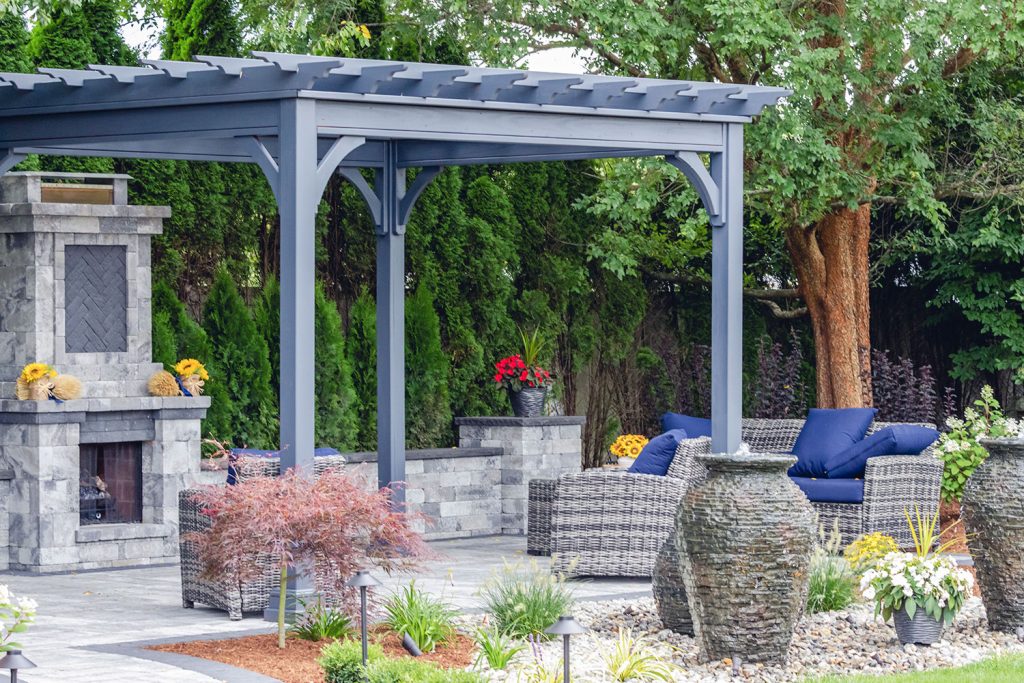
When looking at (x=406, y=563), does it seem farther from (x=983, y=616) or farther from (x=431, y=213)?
(x=431, y=213)

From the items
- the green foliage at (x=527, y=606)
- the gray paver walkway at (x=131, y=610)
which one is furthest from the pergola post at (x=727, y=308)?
the green foliage at (x=527, y=606)

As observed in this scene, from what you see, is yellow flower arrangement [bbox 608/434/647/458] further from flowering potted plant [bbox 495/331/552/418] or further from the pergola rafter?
the pergola rafter

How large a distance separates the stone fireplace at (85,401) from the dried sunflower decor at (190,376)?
126 mm

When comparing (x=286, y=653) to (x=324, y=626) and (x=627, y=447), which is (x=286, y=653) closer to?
(x=324, y=626)

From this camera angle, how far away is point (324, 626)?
7.74m

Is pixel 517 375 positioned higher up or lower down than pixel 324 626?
higher up

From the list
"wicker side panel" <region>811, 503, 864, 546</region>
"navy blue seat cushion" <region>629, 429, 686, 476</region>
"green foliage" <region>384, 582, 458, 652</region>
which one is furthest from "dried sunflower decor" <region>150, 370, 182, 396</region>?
"wicker side panel" <region>811, 503, 864, 546</region>

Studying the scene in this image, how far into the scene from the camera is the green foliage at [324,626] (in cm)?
773

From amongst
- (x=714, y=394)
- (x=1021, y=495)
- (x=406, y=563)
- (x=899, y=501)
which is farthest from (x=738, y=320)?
(x=406, y=563)

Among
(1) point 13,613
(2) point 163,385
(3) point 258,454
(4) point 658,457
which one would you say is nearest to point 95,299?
(2) point 163,385

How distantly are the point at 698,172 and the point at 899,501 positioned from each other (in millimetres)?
2681

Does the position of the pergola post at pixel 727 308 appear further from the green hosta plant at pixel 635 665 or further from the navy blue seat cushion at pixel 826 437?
the green hosta plant at pixel 635 665

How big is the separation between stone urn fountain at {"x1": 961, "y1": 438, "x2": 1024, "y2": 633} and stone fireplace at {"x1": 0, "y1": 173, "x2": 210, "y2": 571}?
17.1 feet

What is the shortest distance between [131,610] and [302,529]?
2.07 m
